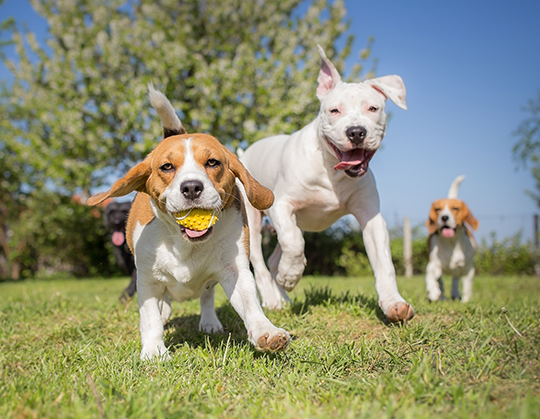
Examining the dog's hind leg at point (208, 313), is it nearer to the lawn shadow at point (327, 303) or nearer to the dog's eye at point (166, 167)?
the lawn shadow at point (327, 303)

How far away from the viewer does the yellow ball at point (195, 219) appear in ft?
8.95

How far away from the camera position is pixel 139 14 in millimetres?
17609

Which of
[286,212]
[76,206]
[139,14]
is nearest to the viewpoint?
[286,212]

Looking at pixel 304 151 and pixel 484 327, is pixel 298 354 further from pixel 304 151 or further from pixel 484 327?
pixel 304 151

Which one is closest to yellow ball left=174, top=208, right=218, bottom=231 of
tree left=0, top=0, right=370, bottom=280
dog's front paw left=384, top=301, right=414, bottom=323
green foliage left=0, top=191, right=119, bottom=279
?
dog's front paw left=384, top=301, right=414, bottom=323

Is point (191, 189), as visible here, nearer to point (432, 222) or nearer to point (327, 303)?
point (327, 303)

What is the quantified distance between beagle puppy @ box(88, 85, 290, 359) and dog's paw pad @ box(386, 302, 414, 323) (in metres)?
1.13

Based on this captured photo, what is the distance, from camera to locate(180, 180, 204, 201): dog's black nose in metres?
2.61

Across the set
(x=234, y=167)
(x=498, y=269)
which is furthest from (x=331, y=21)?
(x=234, y=167)

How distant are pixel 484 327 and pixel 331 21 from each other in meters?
15.3

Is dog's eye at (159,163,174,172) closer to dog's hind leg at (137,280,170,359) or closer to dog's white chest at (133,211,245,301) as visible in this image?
dog's white chest at (133,211,245,301)

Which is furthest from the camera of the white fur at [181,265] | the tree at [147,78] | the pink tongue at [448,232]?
the tree at [147,78]

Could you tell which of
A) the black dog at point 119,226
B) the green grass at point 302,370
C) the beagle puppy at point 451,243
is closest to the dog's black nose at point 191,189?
the green grass at point 302,370

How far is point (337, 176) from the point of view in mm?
3939
